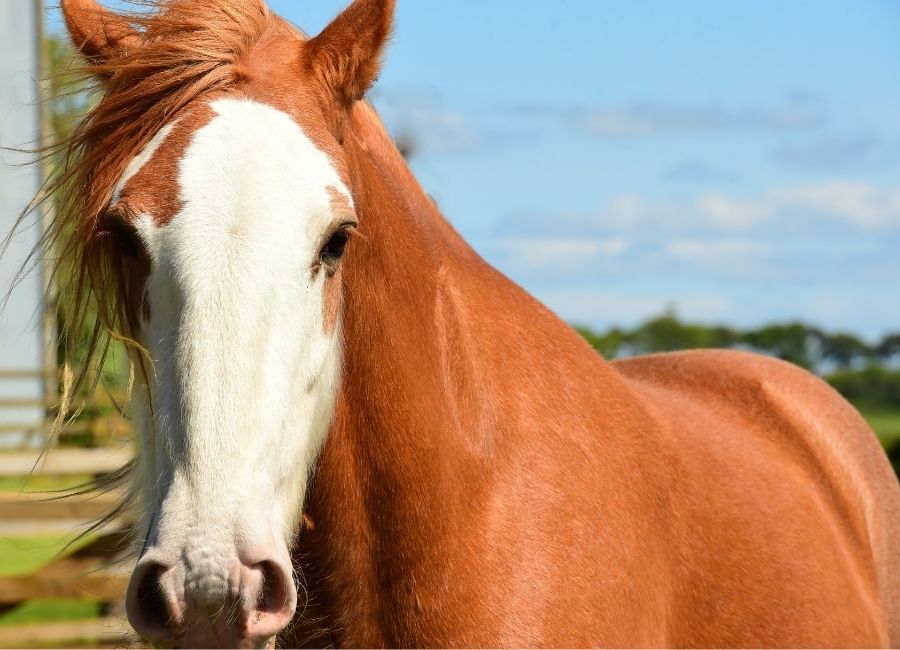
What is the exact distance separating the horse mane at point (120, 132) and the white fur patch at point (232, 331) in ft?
0.41

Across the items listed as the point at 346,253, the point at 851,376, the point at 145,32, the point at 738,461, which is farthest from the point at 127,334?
the point at 851,376

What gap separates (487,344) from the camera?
124 inches

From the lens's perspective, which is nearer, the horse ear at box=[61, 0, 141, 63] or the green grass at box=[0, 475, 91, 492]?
the horse ear at box=[61, 0, 141, 63]

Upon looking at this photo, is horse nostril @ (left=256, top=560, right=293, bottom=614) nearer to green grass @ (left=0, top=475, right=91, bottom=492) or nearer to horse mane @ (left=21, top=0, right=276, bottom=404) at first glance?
horse mane @ (left=21, top=0, right=276, bottom=404)

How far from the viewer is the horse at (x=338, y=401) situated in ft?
7.51

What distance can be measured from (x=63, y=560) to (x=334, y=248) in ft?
22.4

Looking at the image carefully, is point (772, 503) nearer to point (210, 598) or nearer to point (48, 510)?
point (210, 598)

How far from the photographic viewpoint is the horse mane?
2.61m

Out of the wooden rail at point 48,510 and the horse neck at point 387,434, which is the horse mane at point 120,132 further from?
the wooden rail at point 48,510

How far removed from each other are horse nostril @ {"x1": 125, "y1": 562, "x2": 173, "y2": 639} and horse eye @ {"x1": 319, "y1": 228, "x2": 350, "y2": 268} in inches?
31.3


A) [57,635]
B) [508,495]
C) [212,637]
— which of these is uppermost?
[508,495]

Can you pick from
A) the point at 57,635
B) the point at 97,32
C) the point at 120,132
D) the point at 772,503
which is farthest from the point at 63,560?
the point at 120,132

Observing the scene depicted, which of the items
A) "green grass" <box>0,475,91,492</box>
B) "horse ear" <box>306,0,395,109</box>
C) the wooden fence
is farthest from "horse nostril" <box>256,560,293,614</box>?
"green grass" <box>0,475,91,492</box>

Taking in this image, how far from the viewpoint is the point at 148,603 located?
2.25 m
